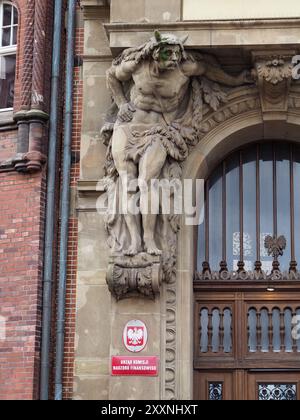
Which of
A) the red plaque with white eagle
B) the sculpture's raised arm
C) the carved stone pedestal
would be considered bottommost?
the red plaque with white eagle

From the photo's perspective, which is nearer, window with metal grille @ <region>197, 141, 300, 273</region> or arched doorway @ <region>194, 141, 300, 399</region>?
arched doorway @ <region>194, 141, 300, 399</region>

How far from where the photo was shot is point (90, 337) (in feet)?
41.1

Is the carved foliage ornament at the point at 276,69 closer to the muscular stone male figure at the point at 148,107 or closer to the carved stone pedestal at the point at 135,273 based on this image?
the muscular stone male figure at the point at 148,107

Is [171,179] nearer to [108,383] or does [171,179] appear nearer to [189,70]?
[189,70]

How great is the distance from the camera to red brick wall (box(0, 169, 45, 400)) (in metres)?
12.6

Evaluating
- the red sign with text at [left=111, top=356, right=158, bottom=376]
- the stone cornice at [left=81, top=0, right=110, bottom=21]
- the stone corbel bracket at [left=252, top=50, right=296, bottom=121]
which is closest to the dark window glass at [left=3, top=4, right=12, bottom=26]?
the stone cornice at [left=81, top=0, right=110, bottom=21]

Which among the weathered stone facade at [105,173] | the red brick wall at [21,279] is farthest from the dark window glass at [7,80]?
the red brick wall at [21,279]

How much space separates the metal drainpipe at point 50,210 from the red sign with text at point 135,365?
3.01ft

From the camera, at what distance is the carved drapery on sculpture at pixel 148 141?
40.0 feet

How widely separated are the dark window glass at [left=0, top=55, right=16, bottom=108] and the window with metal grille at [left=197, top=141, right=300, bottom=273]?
2.76 m

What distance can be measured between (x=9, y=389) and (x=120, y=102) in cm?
355

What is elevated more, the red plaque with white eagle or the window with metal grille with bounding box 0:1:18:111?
the window with metal grille with bounding box 0:1:18:111

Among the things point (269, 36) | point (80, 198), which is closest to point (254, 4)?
point (269, 36)

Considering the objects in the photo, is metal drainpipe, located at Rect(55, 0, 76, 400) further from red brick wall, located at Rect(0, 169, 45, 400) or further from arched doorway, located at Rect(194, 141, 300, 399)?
arched doorway, located at Rect(194, 141, 300, 399)
